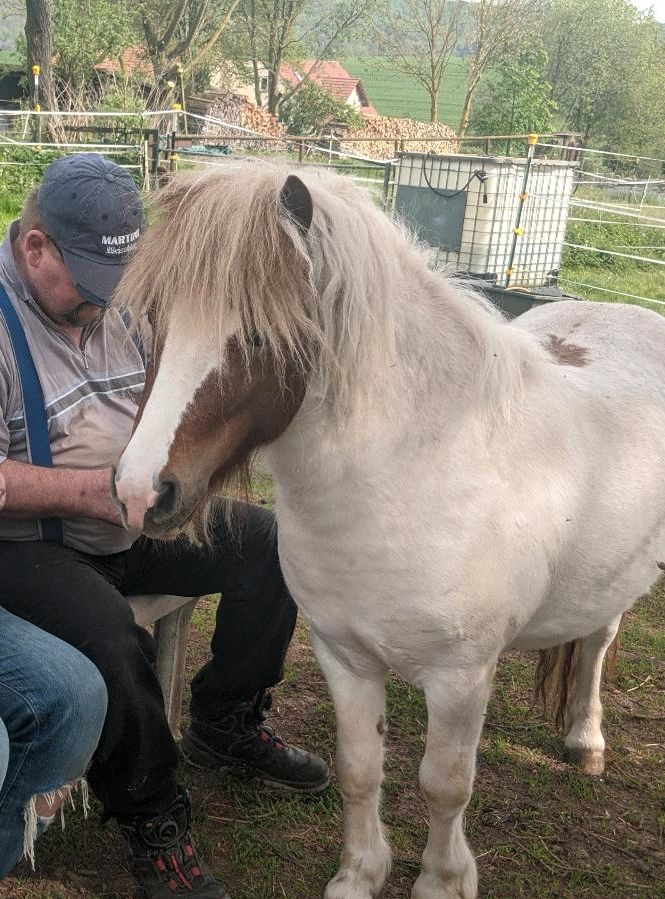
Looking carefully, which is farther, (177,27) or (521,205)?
(177,27)

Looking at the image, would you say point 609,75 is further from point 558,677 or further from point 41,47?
point 558,677

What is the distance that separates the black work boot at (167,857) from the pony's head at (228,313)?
974 mm

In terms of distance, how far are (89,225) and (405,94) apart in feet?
186

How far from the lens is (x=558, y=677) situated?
3.00m

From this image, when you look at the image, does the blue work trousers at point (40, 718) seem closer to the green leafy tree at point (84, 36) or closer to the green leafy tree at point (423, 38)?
the green leafy tree at point (84, 36)

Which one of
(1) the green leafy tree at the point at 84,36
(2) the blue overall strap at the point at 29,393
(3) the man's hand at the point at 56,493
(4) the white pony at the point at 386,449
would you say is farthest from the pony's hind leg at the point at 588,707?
(1) the green leafy tree at the point at 84,36

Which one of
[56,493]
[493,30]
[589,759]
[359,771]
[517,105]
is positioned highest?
[493,30]

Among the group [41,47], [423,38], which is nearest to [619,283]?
[41,47]

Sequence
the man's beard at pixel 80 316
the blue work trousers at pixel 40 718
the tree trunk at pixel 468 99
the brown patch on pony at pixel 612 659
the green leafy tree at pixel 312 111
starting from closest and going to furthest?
the blue work trousers at pixel 40 718
the man's beard at pixel 80 316
the brown patch on pony at pixel 612 659
the tree trunk at pixel 468 99
the green leafy tree at pixel 312 111

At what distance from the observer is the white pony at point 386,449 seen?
1501mm

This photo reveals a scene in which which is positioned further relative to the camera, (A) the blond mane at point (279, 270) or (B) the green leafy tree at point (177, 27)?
(B) the green leafy tree at point (177, 27)

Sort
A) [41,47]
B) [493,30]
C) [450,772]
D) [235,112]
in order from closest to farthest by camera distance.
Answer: [450,772], [41,47], [493,30], [235,112]

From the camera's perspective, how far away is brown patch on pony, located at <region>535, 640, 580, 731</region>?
297 centimetres

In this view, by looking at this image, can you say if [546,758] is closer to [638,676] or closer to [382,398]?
[638,676]
